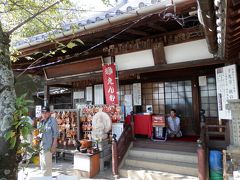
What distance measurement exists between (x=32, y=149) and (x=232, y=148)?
4595 millimetres

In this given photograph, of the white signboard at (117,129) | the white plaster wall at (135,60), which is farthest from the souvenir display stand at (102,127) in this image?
the white plaster wall at (135,60)

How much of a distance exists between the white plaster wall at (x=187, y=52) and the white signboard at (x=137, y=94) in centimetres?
417

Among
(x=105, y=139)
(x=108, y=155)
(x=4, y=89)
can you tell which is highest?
(x=4, y=89)

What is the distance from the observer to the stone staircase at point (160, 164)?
732 cm

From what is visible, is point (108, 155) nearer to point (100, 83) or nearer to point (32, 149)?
point (100, 83)

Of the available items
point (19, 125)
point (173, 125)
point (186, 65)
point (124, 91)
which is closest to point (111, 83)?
point (186, 65)

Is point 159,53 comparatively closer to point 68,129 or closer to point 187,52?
point 187,52

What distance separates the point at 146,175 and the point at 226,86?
3.69 metres

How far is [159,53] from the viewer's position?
24.6 feet

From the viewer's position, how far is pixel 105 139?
9.25 m

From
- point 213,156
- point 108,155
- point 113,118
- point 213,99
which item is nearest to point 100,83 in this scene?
point 113,118

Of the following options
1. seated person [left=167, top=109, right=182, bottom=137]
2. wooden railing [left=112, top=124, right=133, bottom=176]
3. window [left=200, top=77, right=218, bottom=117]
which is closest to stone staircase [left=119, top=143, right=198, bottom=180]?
wooden railing [left=112, top=124, right=133, bottom=176]

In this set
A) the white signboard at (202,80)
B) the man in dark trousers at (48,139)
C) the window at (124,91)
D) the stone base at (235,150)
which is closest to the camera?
the stone base at (235,150)

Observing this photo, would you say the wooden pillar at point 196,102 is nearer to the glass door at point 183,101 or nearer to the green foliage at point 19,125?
the glass door at point 183,101
